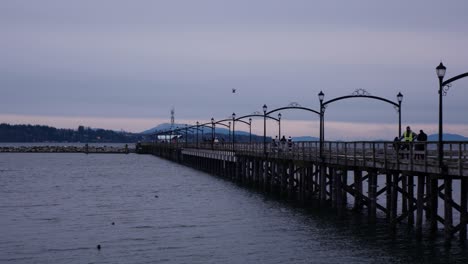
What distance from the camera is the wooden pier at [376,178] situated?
23.4 m

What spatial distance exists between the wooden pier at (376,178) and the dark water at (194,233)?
2.94 ft

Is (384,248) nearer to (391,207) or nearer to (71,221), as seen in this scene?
(391,207)

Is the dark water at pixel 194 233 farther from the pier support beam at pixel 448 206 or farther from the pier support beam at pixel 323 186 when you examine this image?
the pier support beam at pixel 323 186

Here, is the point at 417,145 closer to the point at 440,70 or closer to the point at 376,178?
the point at 376,178

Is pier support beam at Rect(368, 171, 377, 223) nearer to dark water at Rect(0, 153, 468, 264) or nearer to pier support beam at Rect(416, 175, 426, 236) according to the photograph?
dark water at Rect(0, 153, 468, 264)

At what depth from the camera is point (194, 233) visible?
29.0m

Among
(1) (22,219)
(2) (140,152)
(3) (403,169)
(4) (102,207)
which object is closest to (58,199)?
(4) (102,207)

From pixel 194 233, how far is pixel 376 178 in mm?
7559

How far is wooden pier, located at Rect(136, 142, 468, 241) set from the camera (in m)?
23.4

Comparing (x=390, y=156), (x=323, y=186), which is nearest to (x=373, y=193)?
(x=390, y=156)

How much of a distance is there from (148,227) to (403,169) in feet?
35.9

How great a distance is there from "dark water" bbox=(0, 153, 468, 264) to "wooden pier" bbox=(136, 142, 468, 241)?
0.90 m

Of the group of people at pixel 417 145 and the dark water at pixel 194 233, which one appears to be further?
the group of people at pixel 417 145

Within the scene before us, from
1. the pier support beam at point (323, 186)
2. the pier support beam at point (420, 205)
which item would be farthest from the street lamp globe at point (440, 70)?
the pier support beam at point (323, 186)
